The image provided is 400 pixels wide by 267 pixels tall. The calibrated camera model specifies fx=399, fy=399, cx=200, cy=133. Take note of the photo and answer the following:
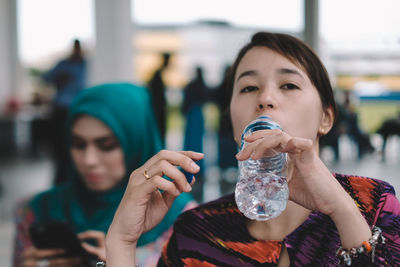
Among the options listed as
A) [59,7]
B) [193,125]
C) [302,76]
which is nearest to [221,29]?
[193,125]

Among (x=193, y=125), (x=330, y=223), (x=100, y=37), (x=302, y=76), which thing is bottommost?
(x=193, y=125)

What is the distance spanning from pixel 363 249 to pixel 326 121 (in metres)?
0.31

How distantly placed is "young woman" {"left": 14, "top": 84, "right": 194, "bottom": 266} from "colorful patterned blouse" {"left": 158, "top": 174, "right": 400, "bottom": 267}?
1.38 feet

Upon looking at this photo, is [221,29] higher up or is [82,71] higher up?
[221,29]

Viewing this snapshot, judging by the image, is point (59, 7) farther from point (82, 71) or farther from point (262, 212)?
point (262, 212)

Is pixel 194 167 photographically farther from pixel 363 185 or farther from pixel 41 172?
pixel 41 172

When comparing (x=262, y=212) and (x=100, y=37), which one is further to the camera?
(x=100, y=37)

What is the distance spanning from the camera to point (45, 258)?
3.99 feet

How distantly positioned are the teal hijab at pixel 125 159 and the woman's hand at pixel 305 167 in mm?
753

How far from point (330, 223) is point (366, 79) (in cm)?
146

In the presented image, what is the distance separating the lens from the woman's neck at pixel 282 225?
855 millimetres

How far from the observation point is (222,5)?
13.9ft

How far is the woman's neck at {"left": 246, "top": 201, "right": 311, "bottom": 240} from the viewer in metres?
0.86

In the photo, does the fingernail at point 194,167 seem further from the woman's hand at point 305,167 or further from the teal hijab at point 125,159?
the teal hijab at point 125,159
